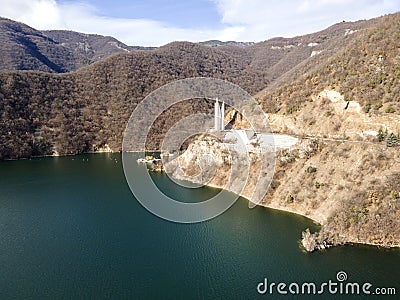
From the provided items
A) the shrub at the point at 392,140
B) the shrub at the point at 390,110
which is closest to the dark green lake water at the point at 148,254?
the shrub at the point at 392,140

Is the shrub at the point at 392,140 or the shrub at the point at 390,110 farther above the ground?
the shrub at the point at 390,110

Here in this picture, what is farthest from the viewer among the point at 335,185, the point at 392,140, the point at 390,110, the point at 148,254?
the point at 390,110

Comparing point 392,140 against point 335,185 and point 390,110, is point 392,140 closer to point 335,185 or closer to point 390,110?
point 390,110

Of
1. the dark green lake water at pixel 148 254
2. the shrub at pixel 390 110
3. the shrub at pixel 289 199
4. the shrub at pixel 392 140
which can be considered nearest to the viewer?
the dark green lake water at pixel 148 254

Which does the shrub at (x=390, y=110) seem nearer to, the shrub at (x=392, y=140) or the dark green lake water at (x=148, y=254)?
the shrub at (x=392, y=140)

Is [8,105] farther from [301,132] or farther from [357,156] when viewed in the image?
[357,156]

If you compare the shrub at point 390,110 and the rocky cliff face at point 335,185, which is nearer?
the rocky cliff face at point 335,185

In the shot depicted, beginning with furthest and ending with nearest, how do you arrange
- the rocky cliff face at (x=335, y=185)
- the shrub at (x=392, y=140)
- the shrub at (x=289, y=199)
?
the shrub at (x=289, y=199), the shrub at (x=392, y=140), the rocky cliff face at (x=335, y=185)

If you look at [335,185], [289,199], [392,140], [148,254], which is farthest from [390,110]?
[148,254]


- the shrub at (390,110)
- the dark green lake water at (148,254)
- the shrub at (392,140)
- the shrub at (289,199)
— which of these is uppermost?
the shrub at (390,110)

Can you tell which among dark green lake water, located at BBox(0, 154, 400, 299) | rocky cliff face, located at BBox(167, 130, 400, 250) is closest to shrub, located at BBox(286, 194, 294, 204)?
rocky cliff face, located at BBox(167, 130, 400, 250)
